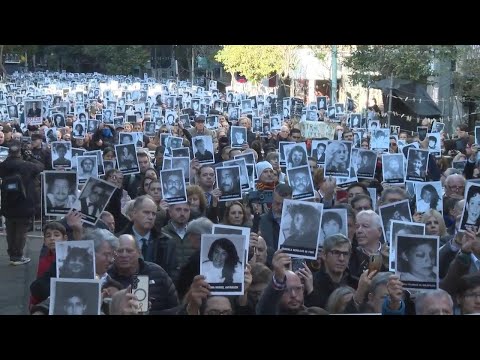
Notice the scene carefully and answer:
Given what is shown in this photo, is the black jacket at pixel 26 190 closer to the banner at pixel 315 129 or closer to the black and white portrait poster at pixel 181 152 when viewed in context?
the black and white portrait poster at pixel 181 152

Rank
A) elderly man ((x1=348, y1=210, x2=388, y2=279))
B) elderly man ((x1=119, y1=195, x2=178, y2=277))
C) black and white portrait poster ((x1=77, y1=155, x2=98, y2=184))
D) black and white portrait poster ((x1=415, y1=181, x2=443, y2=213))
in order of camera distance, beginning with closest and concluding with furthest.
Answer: elderly man ((x1=348, y1=210, x2=388, y2=279)), elderly man ((x1=119, y1=195, x2=178, y2=277)), black and white portrait poster ((x1=415, y1=181, x2=443, y2=213)), black and white portrait poster ((x1=77, y1=155, x2=98, y2=184))

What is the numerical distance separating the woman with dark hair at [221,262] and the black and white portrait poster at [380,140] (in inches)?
446

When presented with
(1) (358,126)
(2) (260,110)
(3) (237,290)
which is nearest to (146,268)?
(3) (237,290)

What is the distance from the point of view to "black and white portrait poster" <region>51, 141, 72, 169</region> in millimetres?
14016

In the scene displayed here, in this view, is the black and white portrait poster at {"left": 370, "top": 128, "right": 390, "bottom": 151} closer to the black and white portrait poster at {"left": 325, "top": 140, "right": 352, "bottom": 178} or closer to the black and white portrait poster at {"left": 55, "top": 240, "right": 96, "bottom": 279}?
the black and white portrait poster at {"left": 325, "top": 140, "right": 352, "bottom": 178}

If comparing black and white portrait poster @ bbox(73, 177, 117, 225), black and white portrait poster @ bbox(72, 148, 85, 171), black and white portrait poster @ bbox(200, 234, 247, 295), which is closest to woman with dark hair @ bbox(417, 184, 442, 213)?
black and white portrait poster @ bbox(73, 177, 117, 225)

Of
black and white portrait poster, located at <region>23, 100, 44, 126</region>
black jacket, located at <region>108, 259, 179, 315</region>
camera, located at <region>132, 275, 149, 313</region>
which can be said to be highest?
black and white portrait poster, located at <region>23, 100, 44, 126</region>

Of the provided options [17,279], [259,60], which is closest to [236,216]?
[17,279]

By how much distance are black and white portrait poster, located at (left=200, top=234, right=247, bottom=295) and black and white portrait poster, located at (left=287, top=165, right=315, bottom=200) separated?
13.7 ft
